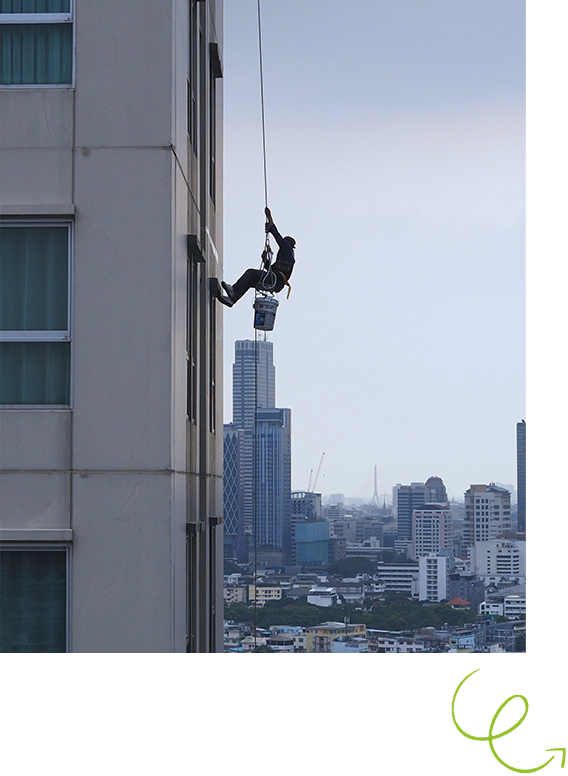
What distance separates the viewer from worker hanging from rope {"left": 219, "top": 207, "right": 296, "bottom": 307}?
11.4 metres

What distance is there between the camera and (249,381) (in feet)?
229

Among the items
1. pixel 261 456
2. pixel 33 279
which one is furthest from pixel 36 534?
pixel 261 456

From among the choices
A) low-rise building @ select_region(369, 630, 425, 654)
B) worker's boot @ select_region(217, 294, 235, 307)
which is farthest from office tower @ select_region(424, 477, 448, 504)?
worker's boot @ select_region(217, 294, 235, 307)

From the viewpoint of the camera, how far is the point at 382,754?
253 inches

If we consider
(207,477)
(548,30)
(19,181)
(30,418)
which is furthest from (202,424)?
(548,30)

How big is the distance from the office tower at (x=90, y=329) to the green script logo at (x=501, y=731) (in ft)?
7.70

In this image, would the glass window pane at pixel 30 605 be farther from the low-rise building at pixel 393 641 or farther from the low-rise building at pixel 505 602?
the low-rise building at pixel 505 602

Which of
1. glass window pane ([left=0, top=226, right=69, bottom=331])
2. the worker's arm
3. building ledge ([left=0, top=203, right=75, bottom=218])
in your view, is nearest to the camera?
building ledge ([left=0, top=203, right=75, bottom=218])

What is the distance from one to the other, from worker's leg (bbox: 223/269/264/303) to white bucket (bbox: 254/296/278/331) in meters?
0.39

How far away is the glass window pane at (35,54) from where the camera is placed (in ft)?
25.1

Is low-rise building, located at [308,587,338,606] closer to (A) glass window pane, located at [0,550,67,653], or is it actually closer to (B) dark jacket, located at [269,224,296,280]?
(B) dark jacket, located at [269,224,296,280]

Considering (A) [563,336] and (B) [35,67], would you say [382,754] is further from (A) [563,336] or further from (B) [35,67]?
(B) [35,67]

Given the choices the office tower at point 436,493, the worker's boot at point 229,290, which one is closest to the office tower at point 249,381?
the office tower at point 436,493

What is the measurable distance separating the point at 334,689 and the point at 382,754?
1.81 ft
